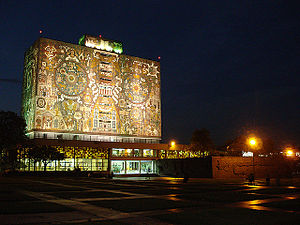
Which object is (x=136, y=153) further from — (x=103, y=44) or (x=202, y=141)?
(x=103, y=44)

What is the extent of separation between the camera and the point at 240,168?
67062mm

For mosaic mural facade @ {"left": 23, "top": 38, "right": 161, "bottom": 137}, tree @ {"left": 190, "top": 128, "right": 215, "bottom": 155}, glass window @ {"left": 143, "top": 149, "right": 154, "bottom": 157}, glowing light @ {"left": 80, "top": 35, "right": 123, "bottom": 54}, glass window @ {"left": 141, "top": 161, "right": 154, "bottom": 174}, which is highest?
glowing light @ {"left": 80, "top": 35, "right": 123, "bottom": 54}

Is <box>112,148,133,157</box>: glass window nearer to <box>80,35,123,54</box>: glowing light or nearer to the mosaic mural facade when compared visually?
the mosaic mural facade

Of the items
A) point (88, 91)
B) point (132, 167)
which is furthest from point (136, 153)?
point (88, 91)

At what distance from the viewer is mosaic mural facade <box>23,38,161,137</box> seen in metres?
89.4

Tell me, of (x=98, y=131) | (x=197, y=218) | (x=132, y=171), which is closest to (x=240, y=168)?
(x=132, y=171)

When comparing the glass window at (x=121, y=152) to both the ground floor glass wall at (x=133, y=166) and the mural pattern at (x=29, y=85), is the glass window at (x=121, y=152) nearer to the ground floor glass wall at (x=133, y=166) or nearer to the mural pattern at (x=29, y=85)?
the ground floor glass wall at (x=133, y=166)

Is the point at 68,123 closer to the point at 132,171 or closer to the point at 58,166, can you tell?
the point at 58,166

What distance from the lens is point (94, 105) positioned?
316 ft

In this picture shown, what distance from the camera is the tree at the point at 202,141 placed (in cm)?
9294

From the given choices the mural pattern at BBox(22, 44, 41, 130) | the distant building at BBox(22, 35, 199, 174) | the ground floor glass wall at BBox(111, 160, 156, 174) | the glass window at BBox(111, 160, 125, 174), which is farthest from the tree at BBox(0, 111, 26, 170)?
the ground floor glass wall at BBox(111, 160, 156, 174)

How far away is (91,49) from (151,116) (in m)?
30.2

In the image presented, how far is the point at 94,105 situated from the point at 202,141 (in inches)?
1392

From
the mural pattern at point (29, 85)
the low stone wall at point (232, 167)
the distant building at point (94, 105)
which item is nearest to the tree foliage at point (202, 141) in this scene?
the distant building at point (94, 105)
